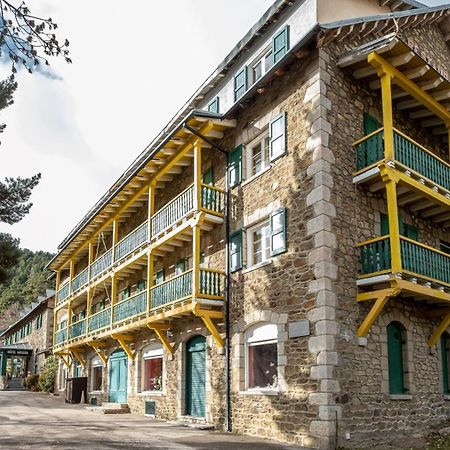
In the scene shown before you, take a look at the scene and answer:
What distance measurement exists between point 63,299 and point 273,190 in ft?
60.6

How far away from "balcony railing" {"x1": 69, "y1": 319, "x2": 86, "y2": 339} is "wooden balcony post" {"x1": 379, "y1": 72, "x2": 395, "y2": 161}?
16938mm

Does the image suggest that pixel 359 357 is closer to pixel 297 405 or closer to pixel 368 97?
pixel 297 405

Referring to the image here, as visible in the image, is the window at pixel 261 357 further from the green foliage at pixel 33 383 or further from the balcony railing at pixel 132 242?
the green foliage at pixel 33 383

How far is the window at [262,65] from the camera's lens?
633 inches

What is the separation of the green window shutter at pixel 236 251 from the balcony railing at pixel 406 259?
3442 mm

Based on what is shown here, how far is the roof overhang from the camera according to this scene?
13.1 metres

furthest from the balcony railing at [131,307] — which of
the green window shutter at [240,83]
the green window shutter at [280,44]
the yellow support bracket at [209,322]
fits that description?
the green window shutter at [280,44]

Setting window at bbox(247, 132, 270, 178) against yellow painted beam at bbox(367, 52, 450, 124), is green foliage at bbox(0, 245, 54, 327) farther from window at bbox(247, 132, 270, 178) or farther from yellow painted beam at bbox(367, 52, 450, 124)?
yellow painted beam at bbox(367, 52, 450, 124)

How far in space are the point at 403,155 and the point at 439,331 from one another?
14.7 ft

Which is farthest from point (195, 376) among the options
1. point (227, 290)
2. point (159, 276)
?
point (159, 276)

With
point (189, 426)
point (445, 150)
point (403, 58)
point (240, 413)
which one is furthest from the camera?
point (445, 150)

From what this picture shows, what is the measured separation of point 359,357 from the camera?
494 inches

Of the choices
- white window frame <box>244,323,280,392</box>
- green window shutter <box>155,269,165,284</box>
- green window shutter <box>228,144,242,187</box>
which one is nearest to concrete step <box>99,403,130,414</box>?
green window shutter <box>155,269,165,284</box>

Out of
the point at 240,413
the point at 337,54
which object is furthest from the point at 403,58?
the point at 240,413
